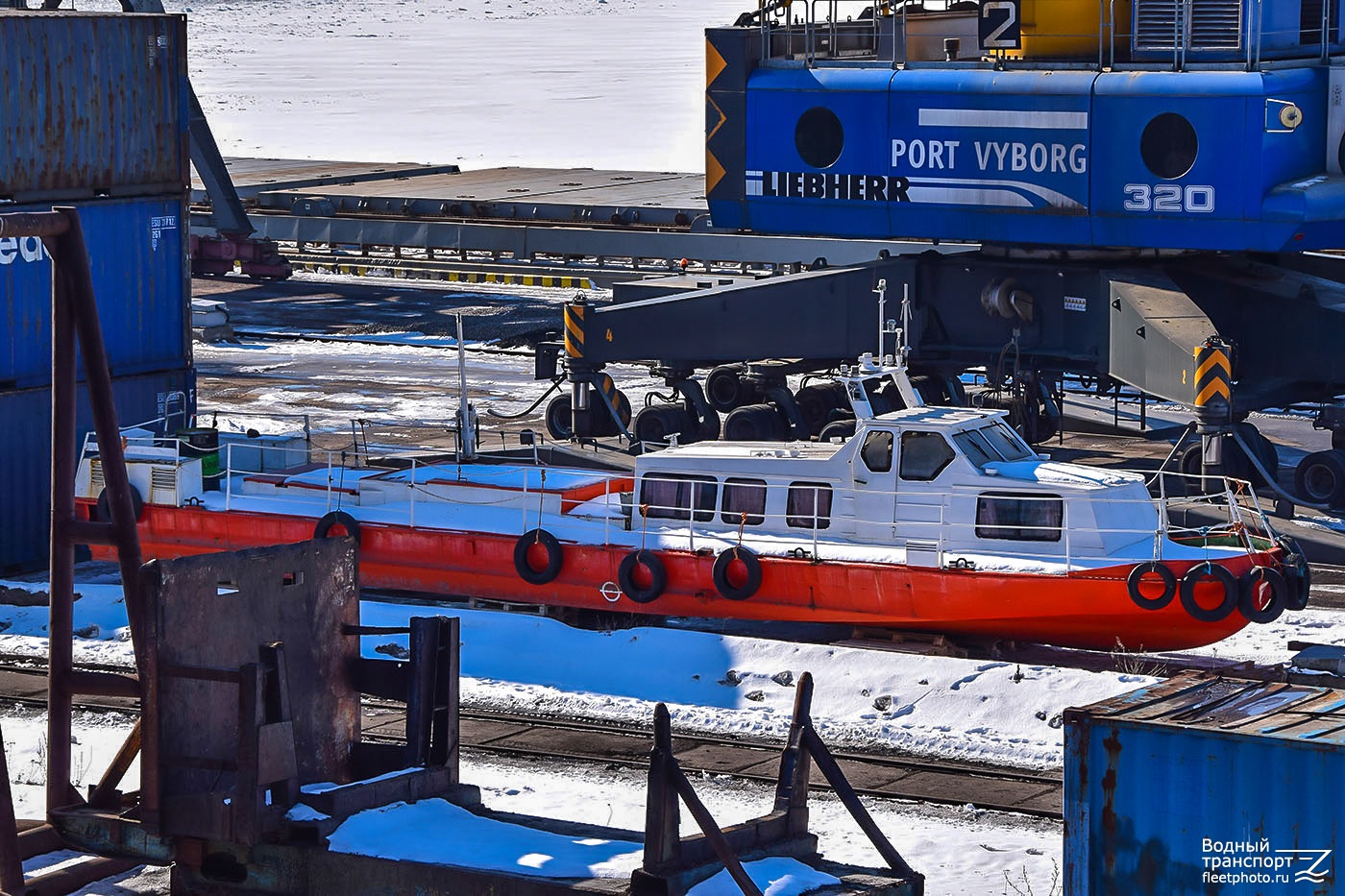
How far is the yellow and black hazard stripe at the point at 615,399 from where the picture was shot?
27.9 m

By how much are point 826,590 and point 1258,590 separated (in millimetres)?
3744

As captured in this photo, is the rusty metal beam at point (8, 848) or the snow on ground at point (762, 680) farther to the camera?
the snow on ground at point (762, 680)

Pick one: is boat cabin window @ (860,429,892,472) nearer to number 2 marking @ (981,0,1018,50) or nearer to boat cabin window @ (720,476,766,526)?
boat cabin window @ (720,476,766,526)

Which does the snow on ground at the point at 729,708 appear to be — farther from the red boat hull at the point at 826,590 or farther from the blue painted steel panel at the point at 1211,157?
the blue painted steel panel at the point at 1211,157

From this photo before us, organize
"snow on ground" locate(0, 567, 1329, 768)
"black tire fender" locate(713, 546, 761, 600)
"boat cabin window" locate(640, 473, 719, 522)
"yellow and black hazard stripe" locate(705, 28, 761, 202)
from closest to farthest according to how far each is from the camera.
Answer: "snow on ground" locate(0, 567, 1329, 768)
"black tire fender" locate(713, 546, 761, 600)
"boat cabin window" locate(640, 473, 719, 522)
"yellow and black hazard stripe" locate(705, 28, 761, 202)

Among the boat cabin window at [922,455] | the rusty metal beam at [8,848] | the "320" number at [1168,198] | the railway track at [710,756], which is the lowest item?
the railway track at [710,756]

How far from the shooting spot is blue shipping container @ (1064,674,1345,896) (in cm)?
1022

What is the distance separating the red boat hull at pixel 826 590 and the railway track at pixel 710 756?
2808 mm

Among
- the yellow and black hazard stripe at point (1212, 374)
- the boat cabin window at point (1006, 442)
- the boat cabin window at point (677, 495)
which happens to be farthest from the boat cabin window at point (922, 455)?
the yellow and black hazard stripe at point (1212, 374)

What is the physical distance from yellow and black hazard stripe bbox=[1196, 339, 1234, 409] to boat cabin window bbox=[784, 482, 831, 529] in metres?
5.66

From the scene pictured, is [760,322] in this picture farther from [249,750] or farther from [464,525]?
[249,750]

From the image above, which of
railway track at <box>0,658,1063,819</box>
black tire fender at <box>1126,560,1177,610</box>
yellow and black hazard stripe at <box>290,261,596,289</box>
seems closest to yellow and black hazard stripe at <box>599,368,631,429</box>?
railway track at <box>0,658,1063,819</box>

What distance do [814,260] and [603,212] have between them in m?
9.42

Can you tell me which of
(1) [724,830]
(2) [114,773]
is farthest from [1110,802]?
(2) [114,773]
